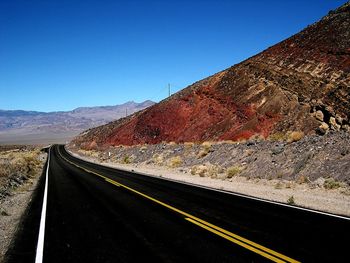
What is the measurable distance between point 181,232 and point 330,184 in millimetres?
10081

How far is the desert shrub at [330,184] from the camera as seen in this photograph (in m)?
15.9

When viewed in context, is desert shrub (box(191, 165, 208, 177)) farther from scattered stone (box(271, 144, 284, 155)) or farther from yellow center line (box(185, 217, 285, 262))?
yellow center line (box(185, 217, 285, 262))

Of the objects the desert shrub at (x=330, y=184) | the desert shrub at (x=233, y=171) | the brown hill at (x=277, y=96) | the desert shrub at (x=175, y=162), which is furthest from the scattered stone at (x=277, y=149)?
the desert shrub at (x=175, y=162)

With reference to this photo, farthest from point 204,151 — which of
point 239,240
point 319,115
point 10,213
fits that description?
point 239,240

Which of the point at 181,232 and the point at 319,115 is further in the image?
the point at 319,115

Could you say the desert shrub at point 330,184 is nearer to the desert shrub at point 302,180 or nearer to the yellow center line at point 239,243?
the desert shrub at point 302,180

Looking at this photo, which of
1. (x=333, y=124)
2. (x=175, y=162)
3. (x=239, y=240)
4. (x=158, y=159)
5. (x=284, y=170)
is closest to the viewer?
(x=239, y=240)

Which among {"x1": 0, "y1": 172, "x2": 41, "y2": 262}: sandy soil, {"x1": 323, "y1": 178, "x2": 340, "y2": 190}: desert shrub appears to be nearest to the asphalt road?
{"x1": 0, "y1": 172, "x2": 41, "y2": 262}: sandy soil

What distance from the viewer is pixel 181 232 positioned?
8.52 m

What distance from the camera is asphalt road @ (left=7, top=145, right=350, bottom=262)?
6867 mm

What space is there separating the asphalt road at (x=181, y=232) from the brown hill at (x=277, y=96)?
19.9 m

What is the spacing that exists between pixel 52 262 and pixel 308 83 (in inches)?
1421

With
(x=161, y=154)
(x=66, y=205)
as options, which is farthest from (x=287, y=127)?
(x=66, y=205)

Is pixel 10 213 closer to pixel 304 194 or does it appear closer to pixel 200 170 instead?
pixel 304 194
